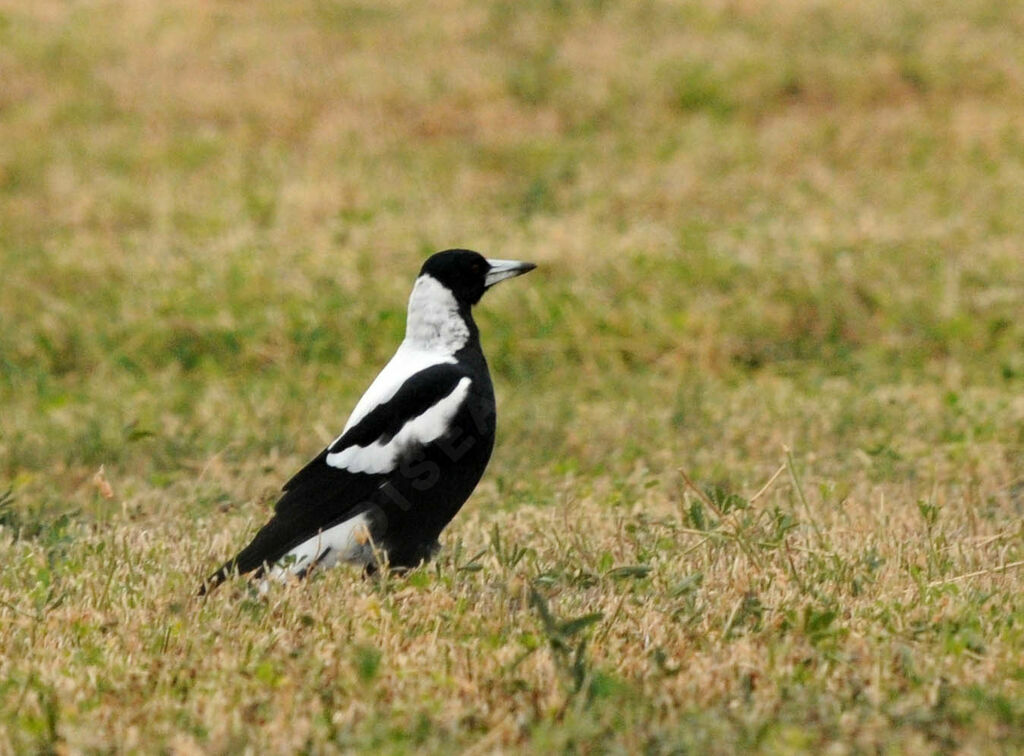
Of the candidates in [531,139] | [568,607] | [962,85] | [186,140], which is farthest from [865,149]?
[568,607]

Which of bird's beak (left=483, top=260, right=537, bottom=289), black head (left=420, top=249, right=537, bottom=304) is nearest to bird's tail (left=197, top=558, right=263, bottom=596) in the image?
black head (left=420, top=249, right=537, bottom=304)

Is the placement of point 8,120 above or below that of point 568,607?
above

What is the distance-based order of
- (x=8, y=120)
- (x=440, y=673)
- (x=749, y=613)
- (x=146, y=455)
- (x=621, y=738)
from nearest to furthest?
1. (x=621, y=738)
2. (x=440, y=673)
3. (x=749, y=613)
4. (x=146, y=455)
5. (x=8, y=120)

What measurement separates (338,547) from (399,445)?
14.8 inches

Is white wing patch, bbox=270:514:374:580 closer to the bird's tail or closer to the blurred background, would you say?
the bird's tail

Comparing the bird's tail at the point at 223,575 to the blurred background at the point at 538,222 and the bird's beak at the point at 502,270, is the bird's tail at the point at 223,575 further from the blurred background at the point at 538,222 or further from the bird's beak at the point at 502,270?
the blurred background at the point at 538,222

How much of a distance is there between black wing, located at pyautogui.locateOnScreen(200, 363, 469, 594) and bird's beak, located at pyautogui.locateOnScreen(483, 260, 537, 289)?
2.68 ft

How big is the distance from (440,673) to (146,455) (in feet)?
14.3

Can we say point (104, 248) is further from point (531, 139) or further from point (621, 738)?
point (621, 738)

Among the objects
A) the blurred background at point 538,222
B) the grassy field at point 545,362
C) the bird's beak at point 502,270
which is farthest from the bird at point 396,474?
the blurred background at point 538,222

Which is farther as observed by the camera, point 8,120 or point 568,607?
point 8,120

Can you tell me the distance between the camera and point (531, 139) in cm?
1481

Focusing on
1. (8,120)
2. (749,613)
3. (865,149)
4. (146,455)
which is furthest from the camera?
(8,120)

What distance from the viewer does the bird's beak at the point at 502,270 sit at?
5895mm
